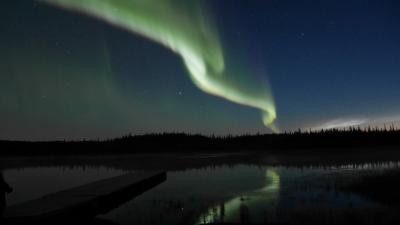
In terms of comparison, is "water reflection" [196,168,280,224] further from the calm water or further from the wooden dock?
the wooden dock

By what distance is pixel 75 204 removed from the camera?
12.5m

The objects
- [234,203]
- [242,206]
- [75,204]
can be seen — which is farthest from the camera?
[234,203]

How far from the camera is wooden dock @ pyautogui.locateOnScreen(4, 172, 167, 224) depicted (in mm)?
10766

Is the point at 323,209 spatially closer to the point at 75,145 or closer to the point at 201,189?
the point at 201,189

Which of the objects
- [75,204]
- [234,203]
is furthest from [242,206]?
[75,204]

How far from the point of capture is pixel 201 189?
61.6 feet

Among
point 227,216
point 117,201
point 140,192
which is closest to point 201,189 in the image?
point 140,192

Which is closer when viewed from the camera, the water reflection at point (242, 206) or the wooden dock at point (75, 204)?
the wooden dock at point (75, 204)

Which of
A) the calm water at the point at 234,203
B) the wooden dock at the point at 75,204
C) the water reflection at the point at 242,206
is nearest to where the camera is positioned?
the wooden dock at the point at 75,204

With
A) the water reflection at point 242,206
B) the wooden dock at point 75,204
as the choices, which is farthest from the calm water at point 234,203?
the wooden dock at point 75,204

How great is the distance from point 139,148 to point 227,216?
98.0 metres

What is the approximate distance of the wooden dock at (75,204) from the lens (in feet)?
35.3

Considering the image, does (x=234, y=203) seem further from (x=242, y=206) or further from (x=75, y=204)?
(x=75, y=204)

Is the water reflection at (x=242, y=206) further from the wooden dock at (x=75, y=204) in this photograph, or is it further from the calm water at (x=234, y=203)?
the wooden dock at (x=75, y=204)
